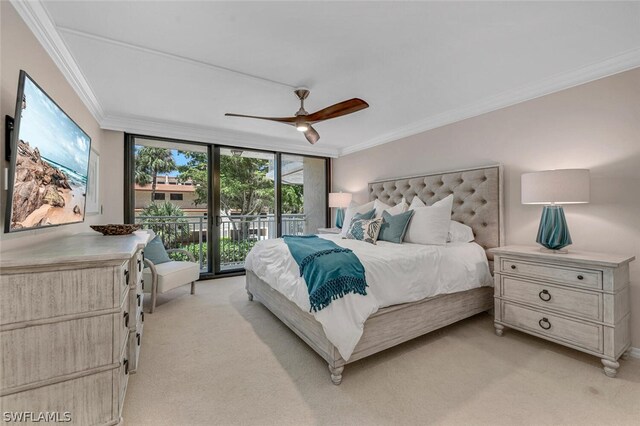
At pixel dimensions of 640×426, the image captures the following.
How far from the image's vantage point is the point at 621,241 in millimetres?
2248

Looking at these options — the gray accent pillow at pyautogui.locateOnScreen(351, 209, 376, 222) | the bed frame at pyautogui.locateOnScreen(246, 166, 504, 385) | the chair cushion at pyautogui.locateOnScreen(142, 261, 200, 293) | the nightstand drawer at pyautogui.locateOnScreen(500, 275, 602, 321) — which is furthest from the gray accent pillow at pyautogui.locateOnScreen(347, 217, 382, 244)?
the chair cushion at pyautogui.locateOnScreen(142, 261, 200, 293)

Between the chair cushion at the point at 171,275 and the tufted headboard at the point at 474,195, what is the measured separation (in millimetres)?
3220

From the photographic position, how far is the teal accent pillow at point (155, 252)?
345 centimetres

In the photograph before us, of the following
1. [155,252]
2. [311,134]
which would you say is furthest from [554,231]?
[155,252]

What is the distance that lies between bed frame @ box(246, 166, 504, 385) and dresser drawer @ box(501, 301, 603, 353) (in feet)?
1.19

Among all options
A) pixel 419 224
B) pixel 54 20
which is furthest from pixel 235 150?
pixel 419 224

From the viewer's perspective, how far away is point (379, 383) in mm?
1870

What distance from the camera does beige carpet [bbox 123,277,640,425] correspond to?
1571 mm

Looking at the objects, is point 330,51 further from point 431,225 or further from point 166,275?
point 166,275

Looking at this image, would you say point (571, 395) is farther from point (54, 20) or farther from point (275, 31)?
point (54, 20)

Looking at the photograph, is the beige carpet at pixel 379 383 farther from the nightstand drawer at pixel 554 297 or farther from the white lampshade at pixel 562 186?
the white lampshade at pixel 562 186

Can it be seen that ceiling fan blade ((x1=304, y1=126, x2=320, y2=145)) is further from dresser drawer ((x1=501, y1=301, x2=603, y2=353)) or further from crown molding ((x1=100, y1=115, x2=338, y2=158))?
dresser drawer ((x1=501, y1=301, x2=603, y2=353))

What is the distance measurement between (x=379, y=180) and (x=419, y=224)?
1.70 m

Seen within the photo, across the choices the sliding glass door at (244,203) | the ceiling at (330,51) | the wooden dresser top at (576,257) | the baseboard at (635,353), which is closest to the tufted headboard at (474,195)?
the wooden dresser top at (576,257)
